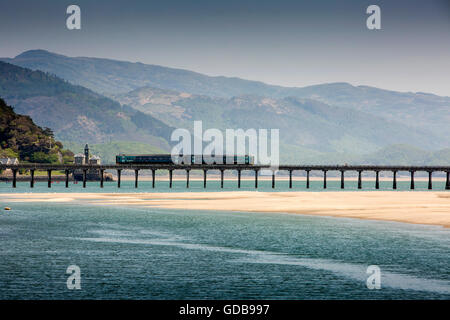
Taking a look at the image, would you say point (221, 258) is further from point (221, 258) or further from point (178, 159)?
point (178, 159)

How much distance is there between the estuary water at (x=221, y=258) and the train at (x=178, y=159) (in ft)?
327

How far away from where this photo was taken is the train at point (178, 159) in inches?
6737

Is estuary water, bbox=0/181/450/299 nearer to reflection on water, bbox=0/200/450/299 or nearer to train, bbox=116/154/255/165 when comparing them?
reflection on water, bbox=0/200/450/299

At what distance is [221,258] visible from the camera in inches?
1705

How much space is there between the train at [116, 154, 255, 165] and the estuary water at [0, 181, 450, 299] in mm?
99794

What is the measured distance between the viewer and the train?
171125mm

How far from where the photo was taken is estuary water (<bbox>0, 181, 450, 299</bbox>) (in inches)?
1293

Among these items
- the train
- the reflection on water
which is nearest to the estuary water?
the reflection on water

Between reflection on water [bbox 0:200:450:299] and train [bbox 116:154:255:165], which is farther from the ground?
train [bbox 116:154:255:165]

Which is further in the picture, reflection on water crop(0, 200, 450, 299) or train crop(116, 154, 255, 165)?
train crop(116, 154, 255, 165)

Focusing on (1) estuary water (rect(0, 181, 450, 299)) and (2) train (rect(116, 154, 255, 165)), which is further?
(2) train (rect(116, 154, 255, 165))

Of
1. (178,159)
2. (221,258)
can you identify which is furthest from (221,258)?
(178,159)
